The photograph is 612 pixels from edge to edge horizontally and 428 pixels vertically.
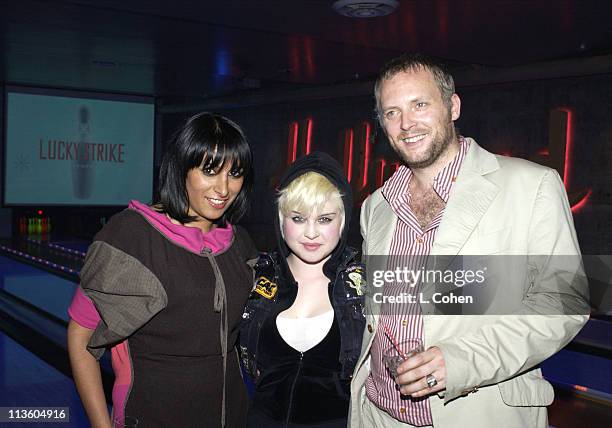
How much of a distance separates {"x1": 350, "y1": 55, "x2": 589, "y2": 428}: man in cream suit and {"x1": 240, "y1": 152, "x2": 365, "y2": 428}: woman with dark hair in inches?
3.4

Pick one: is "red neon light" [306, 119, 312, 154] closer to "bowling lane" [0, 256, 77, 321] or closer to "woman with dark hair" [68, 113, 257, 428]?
"bowling lane" [0, 256, 77, 321]

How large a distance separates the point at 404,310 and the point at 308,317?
348mm

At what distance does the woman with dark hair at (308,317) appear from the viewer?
6.46ft

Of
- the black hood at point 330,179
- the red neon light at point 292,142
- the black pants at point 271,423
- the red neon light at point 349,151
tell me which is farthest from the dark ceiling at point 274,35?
the black pants at point 271,423

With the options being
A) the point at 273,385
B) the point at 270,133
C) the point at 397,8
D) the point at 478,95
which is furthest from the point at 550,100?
the point at 273,385

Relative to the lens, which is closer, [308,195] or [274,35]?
[308,195]

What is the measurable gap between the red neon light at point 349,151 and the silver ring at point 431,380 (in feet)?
29.6

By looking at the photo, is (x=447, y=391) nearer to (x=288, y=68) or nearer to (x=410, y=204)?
(x=410, y=204)

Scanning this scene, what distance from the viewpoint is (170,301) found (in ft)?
5.92

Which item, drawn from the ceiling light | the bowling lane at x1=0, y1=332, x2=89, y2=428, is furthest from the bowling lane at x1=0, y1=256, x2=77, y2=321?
the ceiling light

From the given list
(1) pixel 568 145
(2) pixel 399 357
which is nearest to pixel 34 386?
(2) pixel 399 357

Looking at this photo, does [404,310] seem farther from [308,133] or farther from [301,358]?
[308,133]

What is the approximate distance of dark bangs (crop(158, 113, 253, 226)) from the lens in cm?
187

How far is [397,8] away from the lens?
5363 millimetres
